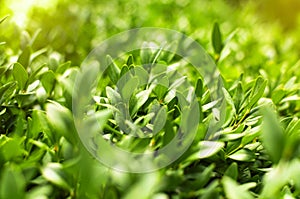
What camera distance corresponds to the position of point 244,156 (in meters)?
0.98

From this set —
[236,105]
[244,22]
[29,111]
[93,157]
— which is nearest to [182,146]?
[93,157]

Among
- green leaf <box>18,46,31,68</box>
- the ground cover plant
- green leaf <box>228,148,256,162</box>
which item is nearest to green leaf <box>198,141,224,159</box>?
the ground cover plant

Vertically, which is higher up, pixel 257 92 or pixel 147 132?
pixel 257 92

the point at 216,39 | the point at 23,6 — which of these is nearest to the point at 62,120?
the point at 216,39

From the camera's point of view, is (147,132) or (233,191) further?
(147,132)

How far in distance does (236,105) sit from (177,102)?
0.52ft

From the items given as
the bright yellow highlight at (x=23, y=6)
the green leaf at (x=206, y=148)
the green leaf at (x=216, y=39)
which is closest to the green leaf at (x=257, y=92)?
the green leaf at (x=206, y=148)

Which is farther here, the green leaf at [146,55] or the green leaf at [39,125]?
the green leaf at [146,55]

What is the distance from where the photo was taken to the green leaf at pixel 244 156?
3.22ft

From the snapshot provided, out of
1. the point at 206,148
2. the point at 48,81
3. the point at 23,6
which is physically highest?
the point at 206,148

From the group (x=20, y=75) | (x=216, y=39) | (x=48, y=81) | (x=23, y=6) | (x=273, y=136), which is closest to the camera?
(x=273, y=136)

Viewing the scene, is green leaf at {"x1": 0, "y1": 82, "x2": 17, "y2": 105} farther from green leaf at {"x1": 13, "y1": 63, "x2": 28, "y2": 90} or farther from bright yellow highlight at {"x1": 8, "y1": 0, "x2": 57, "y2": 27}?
bright yellow highlight at {"x1": 8, "y1": 0, "x2": 57, "y2": 27}

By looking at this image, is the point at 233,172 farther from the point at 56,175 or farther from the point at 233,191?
the point at 56,175

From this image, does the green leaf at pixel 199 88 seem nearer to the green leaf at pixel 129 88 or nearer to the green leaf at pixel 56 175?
the green leaf at pixel 129 88
